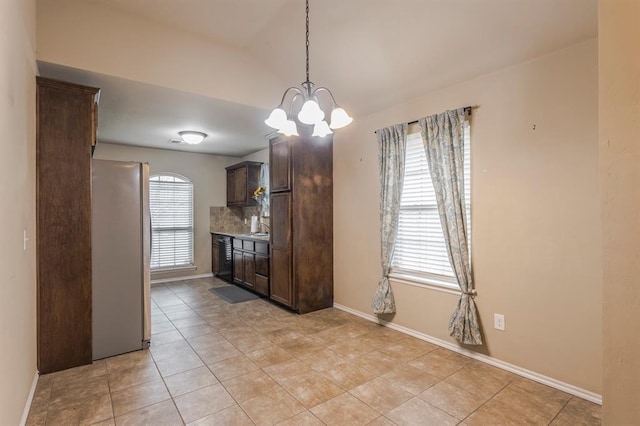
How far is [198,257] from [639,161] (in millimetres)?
6564

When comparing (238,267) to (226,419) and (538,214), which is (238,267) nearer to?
(226,419)

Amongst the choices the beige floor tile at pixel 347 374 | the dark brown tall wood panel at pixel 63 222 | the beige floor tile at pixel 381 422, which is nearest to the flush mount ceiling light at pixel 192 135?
the dark brown tall wood panel at pixel 63 222

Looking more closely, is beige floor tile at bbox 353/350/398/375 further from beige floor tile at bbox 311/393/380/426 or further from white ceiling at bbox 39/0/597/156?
white ceiling at bbox 39/0/597/156

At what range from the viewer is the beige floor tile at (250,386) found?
2.29 m

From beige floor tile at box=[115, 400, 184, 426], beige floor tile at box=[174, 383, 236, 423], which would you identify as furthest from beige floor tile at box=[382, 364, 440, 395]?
beige floor tile at box=[115, 400, 184, 426]

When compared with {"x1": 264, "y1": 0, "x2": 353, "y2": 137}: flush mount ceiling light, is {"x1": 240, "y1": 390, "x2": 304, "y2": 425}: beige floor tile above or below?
below

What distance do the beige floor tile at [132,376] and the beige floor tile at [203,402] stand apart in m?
0.47

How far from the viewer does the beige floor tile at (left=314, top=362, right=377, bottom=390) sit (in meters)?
2.43

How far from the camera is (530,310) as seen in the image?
8.26 feet

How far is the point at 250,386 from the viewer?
2.40 m

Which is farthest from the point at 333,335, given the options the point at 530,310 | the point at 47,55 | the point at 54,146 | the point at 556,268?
the point at 47,55

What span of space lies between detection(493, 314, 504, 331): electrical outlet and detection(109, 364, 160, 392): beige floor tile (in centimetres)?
286

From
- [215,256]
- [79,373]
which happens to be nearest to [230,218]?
[215,256]

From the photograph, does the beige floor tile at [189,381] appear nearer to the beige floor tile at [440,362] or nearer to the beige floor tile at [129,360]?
the beige floor tile at [129,360]
